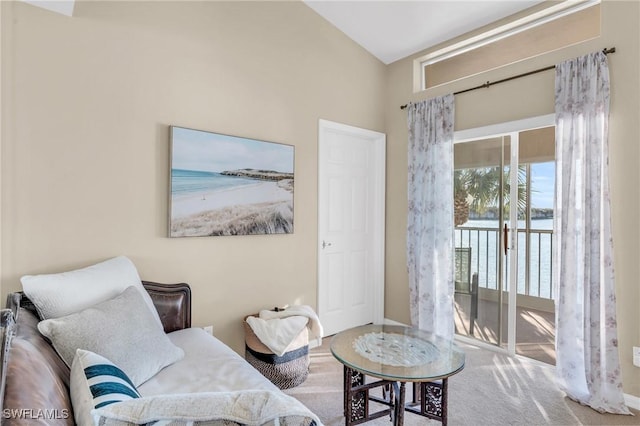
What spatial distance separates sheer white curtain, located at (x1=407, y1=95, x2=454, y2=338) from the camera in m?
3.25

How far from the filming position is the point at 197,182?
2.49 m

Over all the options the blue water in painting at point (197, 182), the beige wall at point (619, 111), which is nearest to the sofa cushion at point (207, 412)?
the blue water in painting at point (197, 182)

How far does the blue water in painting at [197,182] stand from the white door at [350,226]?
0.93m

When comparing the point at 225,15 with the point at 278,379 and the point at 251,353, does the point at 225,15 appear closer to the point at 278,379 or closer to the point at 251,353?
the point at 251,353

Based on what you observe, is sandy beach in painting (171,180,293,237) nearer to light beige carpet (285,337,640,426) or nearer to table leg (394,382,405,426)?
light beige carpet (285,337,640,426)

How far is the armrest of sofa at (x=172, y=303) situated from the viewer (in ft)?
7.22

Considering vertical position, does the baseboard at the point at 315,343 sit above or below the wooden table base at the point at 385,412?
below

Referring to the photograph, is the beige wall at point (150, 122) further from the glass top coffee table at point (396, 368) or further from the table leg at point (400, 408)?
the table leg at point (400, 408)

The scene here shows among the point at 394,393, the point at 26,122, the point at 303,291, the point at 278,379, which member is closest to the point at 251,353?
the point at 278,379

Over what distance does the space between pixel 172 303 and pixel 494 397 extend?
2.25m

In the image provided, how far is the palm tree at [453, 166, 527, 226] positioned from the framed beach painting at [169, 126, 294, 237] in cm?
160

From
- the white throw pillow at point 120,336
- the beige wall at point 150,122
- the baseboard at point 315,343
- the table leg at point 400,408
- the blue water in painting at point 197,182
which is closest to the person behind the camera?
the white throw pillow at point 120,336

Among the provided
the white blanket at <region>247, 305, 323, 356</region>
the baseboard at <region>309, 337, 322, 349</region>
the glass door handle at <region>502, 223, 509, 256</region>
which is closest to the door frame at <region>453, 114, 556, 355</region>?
the glass door handle at <region>502, 223, 509, 256</region>

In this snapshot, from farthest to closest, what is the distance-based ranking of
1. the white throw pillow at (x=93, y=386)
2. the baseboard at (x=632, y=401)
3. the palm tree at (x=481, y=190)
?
the palm tree at (x=481, y=190)
the baseboard at (x=632, y=401)
the white throw pillow at (x=93, y=386)
